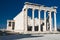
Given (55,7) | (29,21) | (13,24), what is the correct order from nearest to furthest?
(29,21) < (55,7) < (13,24)

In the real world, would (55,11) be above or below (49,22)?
above

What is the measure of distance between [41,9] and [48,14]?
22.0 feet

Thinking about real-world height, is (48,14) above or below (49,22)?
above

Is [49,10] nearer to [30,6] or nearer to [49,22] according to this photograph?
[49,22]

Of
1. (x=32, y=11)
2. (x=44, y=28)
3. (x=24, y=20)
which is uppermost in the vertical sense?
(x=32, y=11)

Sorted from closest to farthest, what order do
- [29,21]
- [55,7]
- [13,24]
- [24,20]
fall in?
1. [24,20]
2. [29,21]
3. [55,7]
4. [13,24]

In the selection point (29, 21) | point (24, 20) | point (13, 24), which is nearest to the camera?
point (24, 20)

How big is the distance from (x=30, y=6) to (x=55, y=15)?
497 inches

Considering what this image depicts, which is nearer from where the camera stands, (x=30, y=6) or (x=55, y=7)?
(x=30, y=6)

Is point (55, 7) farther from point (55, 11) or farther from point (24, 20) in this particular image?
point (24, 20)

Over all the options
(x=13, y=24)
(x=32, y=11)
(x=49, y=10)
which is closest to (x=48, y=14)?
(x=49, y=10)

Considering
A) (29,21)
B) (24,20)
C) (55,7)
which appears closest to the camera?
(24,20)

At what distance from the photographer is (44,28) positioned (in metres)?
52.9

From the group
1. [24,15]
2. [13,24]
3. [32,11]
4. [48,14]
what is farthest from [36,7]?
[13,24]
